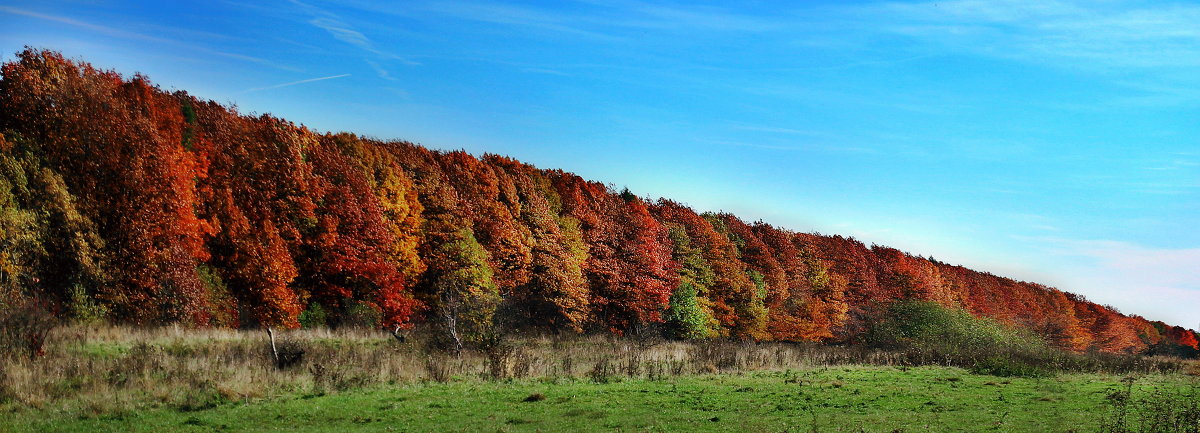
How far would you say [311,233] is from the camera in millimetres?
38250

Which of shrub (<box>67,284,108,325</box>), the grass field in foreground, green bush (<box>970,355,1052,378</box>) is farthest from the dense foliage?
green bush (<box>970,355,1052,378</box>)

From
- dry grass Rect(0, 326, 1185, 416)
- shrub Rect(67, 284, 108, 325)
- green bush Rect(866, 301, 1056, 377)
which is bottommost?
dry grass Rect(0, 326, 1185, 416)

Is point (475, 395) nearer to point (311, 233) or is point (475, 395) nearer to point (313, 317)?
point (313, 317)

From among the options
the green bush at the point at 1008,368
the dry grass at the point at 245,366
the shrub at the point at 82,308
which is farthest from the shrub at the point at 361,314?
the green bush at the point at 1008,368

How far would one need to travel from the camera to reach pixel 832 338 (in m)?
69.4

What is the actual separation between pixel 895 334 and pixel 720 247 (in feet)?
43.7

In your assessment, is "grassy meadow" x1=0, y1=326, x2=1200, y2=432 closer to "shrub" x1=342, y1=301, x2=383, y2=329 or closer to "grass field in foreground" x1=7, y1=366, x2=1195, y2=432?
"grass field in foreground" x1=7, y1=366, x2=1195, y2=432

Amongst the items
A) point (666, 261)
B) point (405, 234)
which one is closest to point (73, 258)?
point (405, 234)

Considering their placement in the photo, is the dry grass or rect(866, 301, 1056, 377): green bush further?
rect(866, 301, 1056, 377): green bush

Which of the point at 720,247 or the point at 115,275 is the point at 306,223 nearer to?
the point at 115,275

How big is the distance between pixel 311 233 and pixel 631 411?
917 inches

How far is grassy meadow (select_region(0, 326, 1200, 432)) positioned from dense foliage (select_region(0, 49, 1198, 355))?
8.91ft

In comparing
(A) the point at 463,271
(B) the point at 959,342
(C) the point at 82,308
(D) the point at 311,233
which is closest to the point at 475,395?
(C) the point at 82,308

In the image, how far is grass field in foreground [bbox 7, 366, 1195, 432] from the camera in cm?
1781
